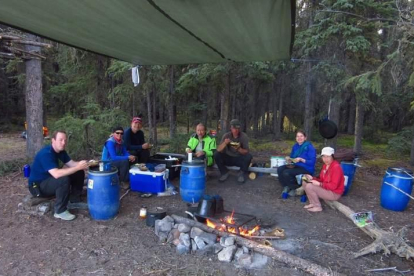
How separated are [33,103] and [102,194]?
4758mm

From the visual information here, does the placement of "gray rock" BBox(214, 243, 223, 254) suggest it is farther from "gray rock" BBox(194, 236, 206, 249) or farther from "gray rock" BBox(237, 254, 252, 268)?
"gray rock" BBox(237, 254, 252, 268)

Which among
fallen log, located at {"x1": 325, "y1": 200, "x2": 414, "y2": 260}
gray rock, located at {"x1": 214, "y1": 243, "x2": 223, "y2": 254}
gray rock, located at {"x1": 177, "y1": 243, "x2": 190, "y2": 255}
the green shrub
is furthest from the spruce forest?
gray rock, located at {"x1": 177, "y1": 243, "x2": 190, "y2": 255}

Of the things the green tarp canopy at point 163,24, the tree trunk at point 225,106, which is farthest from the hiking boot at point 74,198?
the tree trunk at point 225,106

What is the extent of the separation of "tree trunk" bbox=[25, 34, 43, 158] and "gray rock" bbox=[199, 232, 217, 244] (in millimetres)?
5940

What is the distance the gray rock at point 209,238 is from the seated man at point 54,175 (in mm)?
1755

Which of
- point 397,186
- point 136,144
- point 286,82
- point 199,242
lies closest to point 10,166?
point 136,144

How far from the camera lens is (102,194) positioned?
144 inches

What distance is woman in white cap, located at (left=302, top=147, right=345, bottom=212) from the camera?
417 cm

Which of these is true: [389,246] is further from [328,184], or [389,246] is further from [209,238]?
[209,238]

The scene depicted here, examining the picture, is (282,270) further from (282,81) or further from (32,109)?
(282,81)

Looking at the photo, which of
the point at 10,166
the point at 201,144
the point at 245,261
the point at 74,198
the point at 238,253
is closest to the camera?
the point at 245,261

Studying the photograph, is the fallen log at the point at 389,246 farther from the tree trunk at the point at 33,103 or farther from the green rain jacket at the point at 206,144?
the tree trunk at the point at 33,103

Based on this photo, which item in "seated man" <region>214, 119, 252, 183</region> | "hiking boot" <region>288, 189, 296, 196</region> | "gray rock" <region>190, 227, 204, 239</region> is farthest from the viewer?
"seated man" <region>214, 119, 252, 183</region>

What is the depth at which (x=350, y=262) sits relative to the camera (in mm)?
2852
